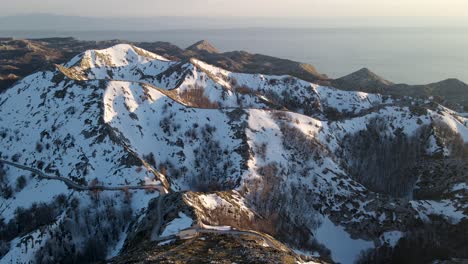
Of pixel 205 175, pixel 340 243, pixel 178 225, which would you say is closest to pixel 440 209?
pixel 340 243

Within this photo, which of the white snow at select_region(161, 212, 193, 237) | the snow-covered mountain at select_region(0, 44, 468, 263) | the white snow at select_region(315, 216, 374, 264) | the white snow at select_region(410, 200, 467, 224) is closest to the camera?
the white snow at select_region(161, 212, 193, 237)

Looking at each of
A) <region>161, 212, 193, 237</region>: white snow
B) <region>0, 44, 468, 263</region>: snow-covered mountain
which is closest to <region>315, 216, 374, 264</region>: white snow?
<region>0, 44, 468, 263</region>: snow-covered mountain

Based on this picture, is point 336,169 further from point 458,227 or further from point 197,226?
point 197,226

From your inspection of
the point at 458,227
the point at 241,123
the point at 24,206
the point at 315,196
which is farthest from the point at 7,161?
the point at 458,227

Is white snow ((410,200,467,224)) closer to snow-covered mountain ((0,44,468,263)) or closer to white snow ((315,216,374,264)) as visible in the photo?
snow-covered mountain ((0,44,468,263))

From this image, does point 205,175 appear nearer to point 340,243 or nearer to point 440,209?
point 340,243

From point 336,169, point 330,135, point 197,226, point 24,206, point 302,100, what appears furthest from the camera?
point 302,100

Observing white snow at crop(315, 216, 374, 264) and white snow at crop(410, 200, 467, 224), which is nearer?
white snow at crop(315, 216, 374, 264)

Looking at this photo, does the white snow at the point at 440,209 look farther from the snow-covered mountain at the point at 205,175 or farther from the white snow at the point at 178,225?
the white snow at the point at 178,225

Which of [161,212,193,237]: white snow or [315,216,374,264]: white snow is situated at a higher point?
[161,212,193,237]: white snow
